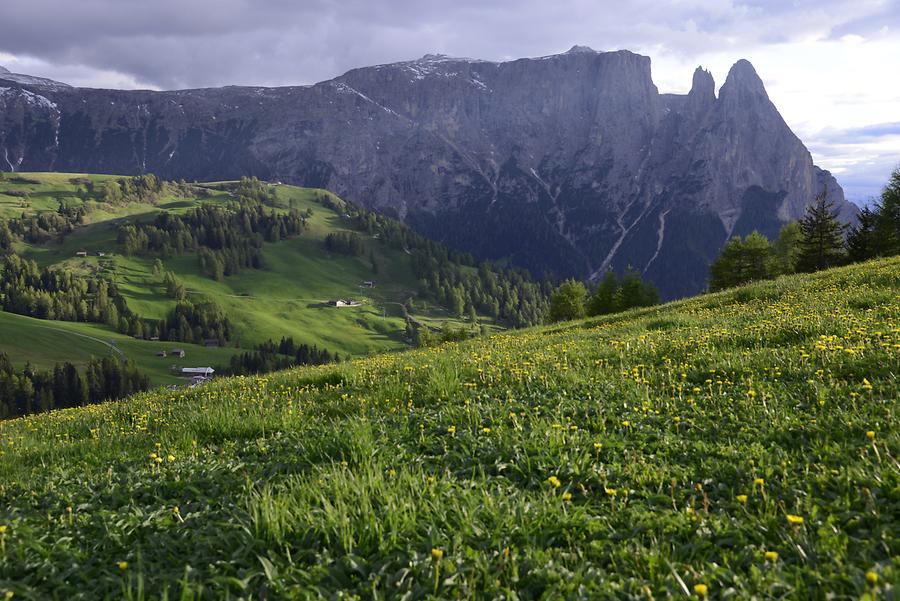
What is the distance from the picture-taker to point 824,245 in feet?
203

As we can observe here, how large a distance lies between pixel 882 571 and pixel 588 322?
2484 centimetres

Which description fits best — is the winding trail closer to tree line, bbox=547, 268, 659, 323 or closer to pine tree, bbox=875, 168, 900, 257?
tree line, bbox=547, 268, 659, 323

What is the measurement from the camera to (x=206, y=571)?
4.22 m

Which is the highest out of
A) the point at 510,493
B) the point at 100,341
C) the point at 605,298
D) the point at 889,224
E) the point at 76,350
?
the point at 889,224

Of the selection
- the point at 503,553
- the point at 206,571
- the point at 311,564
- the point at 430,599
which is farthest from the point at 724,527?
the point at 206,571

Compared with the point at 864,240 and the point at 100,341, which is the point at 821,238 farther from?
the point at 100,341

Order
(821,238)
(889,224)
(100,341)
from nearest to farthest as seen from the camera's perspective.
→ (889,224), (821,238), (100,341)

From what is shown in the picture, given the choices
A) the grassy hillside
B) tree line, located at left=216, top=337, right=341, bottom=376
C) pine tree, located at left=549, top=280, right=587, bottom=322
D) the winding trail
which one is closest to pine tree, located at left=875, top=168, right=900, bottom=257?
pine tree, located at left=549, top=280, right=587, bottom=322

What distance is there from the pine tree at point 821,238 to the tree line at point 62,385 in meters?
154

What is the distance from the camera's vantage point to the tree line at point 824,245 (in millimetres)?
59719

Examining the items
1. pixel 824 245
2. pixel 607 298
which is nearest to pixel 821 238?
pixel 824 245

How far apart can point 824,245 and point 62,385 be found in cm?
17804

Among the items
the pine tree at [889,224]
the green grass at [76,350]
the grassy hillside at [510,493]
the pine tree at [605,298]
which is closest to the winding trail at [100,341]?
the green grass at [76,350]

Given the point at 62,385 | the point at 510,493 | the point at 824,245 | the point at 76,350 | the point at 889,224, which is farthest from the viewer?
the point at 76,350
